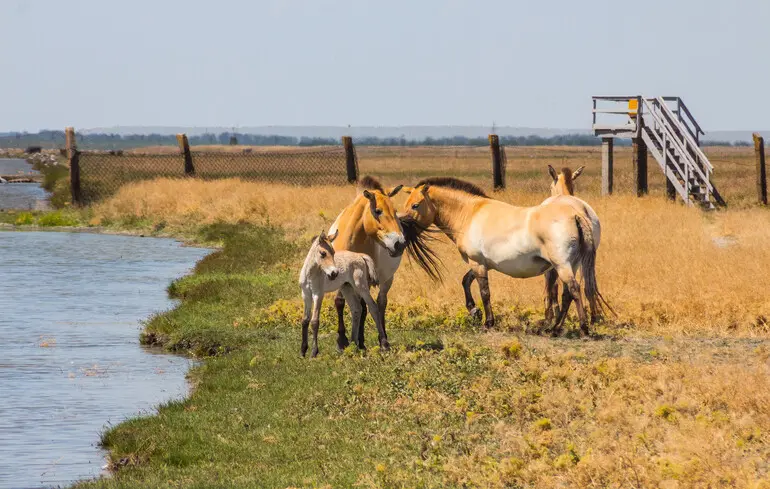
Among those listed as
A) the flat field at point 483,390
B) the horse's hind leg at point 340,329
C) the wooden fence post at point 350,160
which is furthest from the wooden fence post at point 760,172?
the horse's hind leg at point 340,329

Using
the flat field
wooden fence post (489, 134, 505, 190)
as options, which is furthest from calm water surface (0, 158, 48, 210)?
the flat field

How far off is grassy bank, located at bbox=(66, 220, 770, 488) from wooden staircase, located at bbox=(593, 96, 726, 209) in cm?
1505

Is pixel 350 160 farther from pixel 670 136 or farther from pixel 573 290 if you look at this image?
pixel 573 290

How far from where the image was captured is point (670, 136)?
29172mm

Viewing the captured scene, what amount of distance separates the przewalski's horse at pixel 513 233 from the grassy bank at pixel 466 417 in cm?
67

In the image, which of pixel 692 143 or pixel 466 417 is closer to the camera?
pixel 466 417

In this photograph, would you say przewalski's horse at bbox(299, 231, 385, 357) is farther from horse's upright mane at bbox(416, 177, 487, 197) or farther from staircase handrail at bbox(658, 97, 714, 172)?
staircase handrail at bbox(658, 97, 714, 172)

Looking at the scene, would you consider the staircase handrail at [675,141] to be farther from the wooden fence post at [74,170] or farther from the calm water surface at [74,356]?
the wooden fence post at [74,170]

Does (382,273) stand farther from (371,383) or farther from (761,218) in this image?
(761,218)

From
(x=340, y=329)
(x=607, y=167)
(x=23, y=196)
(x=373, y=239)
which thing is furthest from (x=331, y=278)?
(x=23, y=196)

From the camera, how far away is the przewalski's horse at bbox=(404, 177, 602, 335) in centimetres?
1343

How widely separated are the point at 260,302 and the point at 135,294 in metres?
4.06

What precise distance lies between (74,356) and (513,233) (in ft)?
17.9

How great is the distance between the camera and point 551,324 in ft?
46.4
